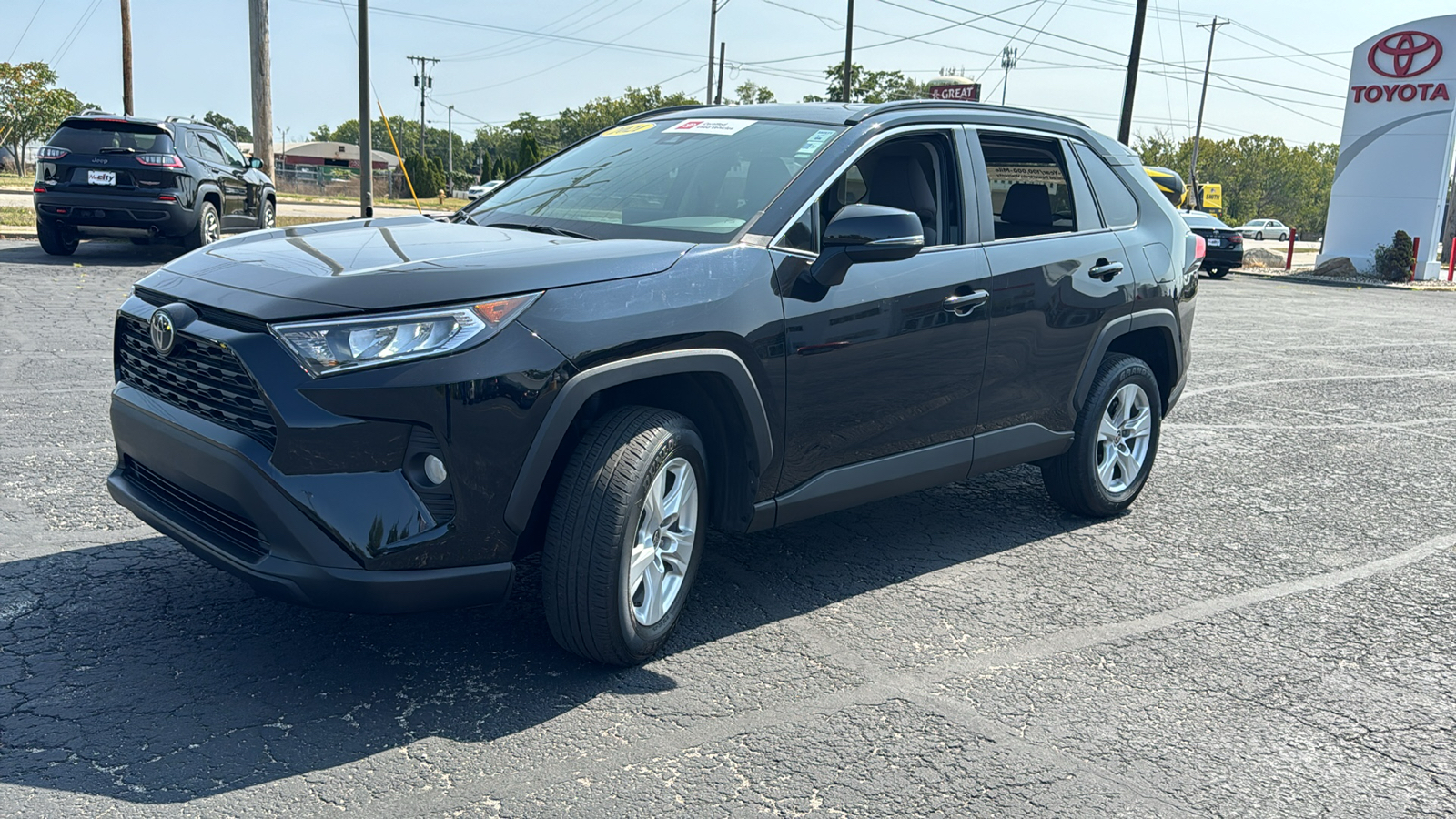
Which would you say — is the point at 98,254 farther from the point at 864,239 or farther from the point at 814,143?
the point at 864,239

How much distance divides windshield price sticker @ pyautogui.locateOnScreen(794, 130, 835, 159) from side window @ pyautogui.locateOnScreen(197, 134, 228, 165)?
42.3ft

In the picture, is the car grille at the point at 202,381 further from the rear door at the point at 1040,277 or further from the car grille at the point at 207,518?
the rear door at the point at 1040,277

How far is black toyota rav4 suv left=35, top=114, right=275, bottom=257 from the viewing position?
13531 mm

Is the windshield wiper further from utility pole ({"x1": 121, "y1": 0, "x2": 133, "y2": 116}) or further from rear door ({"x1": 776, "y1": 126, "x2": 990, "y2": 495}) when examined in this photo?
utility pole ({"x1": 121, "y1": 0, "x2": 133, "y2": 116})

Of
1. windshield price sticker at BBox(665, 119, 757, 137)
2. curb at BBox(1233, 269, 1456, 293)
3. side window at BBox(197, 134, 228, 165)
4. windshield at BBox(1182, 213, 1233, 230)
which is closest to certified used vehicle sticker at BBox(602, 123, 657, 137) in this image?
windshield price sticker at BBox(665, 119, 757, 137)

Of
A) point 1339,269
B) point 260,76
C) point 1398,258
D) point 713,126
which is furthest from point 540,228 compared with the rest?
point 1339,269

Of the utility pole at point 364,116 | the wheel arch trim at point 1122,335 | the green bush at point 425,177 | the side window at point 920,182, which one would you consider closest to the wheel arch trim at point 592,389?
the side window at point 920,182

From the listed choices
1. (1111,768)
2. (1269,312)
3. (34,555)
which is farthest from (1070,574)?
(1269,312)

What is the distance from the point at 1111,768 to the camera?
306 cm

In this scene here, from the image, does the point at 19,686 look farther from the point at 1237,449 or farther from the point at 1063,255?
the point at 1237,449

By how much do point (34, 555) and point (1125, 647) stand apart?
→ 12.7 feet

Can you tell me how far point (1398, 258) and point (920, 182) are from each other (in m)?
25.6

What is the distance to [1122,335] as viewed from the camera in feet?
17.4

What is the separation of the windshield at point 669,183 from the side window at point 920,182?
31 cm
